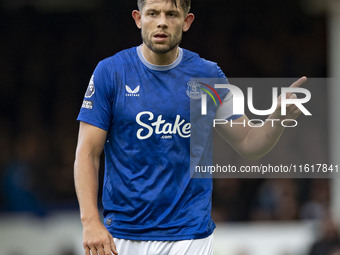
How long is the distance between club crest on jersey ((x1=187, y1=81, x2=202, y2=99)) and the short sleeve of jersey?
414 mm

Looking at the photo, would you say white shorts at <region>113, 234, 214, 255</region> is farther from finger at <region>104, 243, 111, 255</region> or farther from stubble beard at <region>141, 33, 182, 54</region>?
stubble beard at <region>141, 33, 182, 54</region>

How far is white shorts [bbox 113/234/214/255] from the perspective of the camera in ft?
13.1

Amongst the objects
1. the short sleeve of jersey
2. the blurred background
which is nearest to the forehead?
the short sleeve of jersey

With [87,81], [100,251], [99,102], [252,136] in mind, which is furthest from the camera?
[87,81]

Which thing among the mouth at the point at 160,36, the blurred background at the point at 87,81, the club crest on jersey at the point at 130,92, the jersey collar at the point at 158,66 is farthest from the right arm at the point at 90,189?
the blurred background at the point at 87,81

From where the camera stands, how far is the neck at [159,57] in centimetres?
407

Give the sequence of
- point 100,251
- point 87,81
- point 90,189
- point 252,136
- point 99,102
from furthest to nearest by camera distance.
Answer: point 87,81
point 252,136
point 99,102
point 90,189
point 100,251

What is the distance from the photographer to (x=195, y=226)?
4016 millimetres

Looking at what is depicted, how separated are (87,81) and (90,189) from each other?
22.9 feet

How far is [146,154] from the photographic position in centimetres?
396

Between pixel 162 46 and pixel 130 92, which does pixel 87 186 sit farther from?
pixel 162 46

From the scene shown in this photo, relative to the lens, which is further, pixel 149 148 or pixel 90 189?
pixel 149 148

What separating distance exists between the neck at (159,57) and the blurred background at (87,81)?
5.06 m

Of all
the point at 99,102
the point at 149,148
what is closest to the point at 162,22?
the point at 99,102
